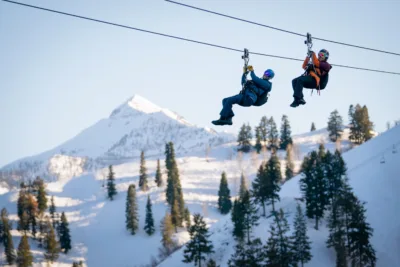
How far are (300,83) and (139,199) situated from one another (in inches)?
3444

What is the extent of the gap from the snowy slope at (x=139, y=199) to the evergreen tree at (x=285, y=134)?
434 cm

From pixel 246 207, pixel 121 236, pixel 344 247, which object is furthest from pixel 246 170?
pixel 344 247

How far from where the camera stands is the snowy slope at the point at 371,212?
1918 inches

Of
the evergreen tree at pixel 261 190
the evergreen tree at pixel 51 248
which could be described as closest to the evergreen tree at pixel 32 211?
the evergreen tree at pixel 51 248

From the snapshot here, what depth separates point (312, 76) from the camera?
46.5ft

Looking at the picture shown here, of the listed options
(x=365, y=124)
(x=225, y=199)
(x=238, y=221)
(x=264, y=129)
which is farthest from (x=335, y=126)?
(x=238, y=221)

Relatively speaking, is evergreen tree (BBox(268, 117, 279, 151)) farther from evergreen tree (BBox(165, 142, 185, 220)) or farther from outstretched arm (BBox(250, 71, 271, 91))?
outstretched arm (BBox(250, 71, 271, 91))

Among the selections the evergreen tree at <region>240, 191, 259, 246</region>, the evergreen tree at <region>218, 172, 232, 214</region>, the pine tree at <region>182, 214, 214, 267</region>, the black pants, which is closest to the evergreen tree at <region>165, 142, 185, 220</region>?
the evergreen tree at <region>218, 172, 232, 214</region>

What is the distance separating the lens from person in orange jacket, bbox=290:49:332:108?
14.1m

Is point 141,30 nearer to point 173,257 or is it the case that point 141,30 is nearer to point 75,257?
point 173,257

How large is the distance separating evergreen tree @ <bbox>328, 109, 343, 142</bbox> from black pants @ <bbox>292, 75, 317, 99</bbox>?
4314 inches

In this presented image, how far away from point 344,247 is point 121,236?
52465 mm

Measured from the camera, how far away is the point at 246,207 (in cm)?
5303

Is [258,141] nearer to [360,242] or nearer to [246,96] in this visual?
[360,242]
